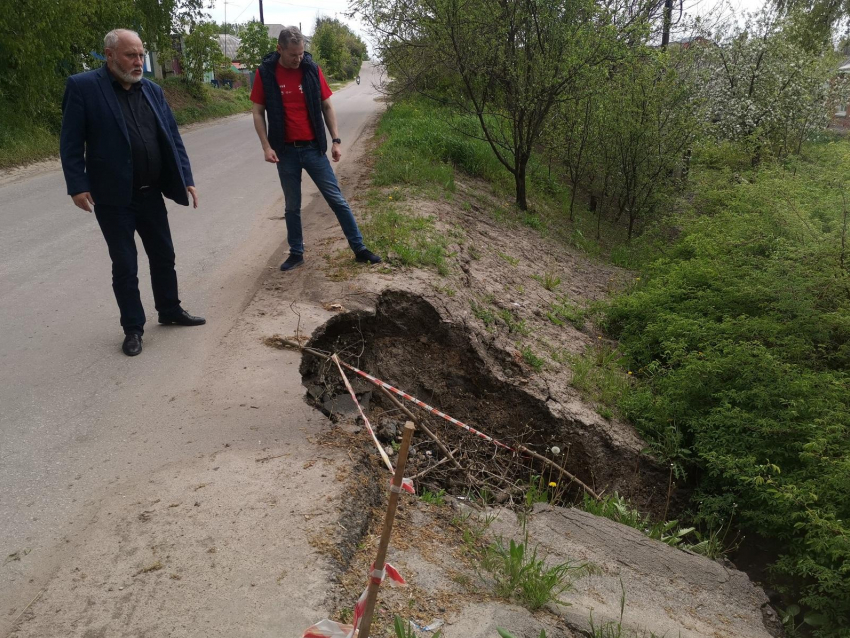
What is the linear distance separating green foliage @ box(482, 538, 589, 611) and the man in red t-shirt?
3860 mm

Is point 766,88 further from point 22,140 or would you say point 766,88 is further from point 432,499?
point 22,140

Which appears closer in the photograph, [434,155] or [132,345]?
[132,345]

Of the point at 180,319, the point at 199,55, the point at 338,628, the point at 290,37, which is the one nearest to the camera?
the point at 338,628

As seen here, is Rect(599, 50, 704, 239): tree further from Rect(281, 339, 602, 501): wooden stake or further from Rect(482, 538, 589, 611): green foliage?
Rect(482, 538, 589, 611): green foliage

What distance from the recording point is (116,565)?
2.79 m

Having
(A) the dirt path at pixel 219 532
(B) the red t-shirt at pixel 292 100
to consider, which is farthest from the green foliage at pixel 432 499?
(B) the red t-shirt at pixel 292 100

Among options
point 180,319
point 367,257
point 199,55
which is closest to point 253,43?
point 199,55

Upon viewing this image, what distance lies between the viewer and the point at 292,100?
19.3 ft

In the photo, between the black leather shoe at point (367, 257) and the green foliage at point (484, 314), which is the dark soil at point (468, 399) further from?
the black leather shoe at point (367, 257)

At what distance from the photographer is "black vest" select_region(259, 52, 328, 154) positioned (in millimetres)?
5801

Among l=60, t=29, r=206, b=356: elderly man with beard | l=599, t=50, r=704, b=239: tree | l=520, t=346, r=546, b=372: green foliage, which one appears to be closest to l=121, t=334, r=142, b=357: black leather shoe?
l=60, t=29, r=206, b=356: elderly man with beard

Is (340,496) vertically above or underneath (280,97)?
underneath

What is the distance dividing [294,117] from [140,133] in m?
1.62

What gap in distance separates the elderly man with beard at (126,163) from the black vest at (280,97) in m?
1.11
